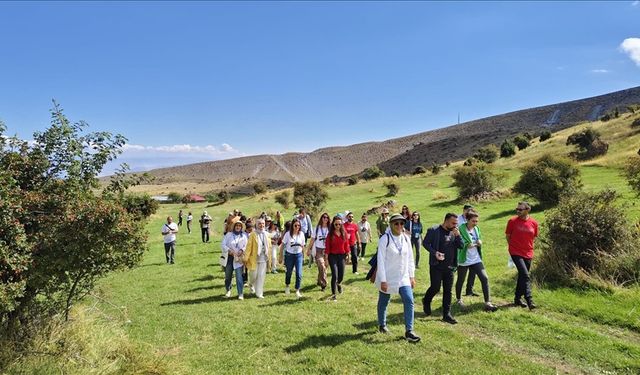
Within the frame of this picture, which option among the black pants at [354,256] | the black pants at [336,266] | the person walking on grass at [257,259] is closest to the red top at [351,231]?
the black pants at [354,256]

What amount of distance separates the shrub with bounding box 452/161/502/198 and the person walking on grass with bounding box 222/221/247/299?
961 inches

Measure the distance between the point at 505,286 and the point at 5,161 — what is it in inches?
407

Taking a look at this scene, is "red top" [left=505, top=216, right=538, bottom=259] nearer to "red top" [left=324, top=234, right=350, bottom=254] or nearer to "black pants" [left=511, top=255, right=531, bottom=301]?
"black pants" [left=511, top=255, right=531, bottom=301]

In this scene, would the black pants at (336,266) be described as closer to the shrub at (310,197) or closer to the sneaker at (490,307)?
the sneaker at (490,307)

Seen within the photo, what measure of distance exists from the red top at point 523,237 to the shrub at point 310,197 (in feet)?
70.5

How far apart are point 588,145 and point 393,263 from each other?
45983mm

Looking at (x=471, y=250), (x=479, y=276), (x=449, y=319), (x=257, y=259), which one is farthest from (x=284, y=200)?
(x=449, y=319)

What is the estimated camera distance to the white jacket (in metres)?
7.06

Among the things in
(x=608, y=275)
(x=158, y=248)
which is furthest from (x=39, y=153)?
(x=158, y=248)

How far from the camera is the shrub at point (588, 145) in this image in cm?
4188

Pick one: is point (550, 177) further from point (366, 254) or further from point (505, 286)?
point (505, 286)

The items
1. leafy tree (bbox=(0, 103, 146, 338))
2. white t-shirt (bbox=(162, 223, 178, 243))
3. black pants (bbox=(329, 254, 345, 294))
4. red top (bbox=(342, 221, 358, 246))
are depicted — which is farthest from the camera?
white t-shirt (bbox=(162, 223, 178, 243))

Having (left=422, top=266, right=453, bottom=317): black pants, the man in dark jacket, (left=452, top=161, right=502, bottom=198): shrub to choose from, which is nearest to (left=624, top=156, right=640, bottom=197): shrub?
the man in dark jacket

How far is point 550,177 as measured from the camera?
23.5 metres
